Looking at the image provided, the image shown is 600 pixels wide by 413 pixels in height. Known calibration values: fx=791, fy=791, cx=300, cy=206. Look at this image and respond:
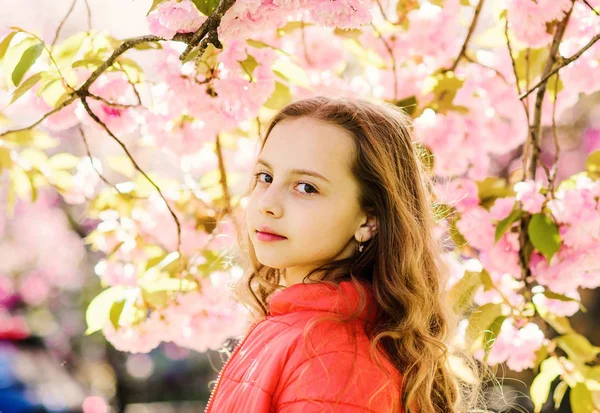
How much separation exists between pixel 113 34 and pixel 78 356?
2977mm

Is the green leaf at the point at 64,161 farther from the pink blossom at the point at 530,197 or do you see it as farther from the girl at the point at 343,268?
the pink blossom at the point at 530,197

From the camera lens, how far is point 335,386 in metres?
1.13

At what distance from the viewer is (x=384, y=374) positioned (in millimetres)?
1210

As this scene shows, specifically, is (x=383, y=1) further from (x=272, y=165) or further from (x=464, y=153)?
(x=272, y=165)

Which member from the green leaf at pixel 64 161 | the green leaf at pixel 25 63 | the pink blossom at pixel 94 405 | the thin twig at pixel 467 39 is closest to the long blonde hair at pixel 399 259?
the green leaf at pixel 25 63

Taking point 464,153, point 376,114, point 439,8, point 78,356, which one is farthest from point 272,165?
point 78,356

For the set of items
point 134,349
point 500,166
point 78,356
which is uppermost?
point 134,349

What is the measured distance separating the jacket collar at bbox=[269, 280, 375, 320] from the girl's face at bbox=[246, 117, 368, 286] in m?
0.05

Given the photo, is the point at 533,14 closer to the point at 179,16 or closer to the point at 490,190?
the point at 490,190

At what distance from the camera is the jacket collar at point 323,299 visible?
1.27m

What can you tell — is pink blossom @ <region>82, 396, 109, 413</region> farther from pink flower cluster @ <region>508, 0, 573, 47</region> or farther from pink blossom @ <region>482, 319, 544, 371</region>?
pink flower cluster @ <region>508, 0, 573, 47</region>

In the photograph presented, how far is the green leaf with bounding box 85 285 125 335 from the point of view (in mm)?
2035

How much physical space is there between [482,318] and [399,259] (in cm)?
63

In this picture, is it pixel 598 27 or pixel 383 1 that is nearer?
pixel 598 27
